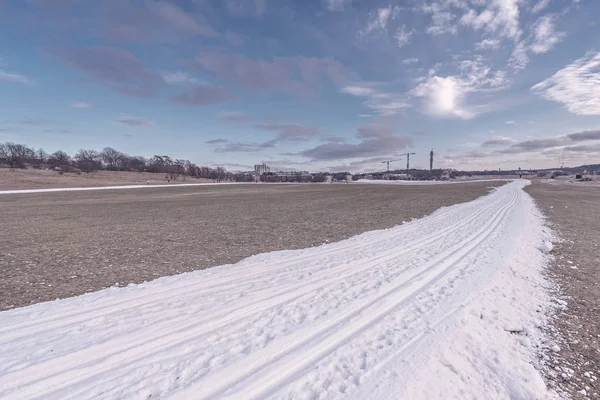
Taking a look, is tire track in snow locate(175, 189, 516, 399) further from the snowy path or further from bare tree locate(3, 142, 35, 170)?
bare tree locate(3, 142, 35, 170)

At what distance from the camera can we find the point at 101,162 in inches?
6324

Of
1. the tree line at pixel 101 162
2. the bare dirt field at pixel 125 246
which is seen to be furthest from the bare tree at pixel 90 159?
the bare dirt field at pixel 125 246

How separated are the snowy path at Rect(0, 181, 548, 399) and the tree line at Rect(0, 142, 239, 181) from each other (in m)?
144

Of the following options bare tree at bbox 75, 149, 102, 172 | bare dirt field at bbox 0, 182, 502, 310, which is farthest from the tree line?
bare dirt field at bbox 0, 182, 502, 310

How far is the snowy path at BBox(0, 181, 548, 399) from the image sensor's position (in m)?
3.20

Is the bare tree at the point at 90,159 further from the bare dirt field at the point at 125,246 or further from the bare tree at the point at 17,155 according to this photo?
the bare dirt field at the point at 125,246

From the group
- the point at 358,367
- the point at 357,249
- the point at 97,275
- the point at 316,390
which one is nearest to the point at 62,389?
Result: the point at 316,390

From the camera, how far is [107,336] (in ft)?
13.6

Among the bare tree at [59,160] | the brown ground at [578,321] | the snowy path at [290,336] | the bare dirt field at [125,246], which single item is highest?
the bare tree at [59,160]

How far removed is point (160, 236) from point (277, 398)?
1079 cm

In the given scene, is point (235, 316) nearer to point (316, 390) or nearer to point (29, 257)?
point (316, 390)

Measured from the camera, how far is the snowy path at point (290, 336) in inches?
126

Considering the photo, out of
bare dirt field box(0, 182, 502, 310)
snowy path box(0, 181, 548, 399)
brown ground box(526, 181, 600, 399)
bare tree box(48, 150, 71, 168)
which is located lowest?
bare dirt field box(0, 182, 502, 310)

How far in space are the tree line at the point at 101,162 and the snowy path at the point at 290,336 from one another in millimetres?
143722
